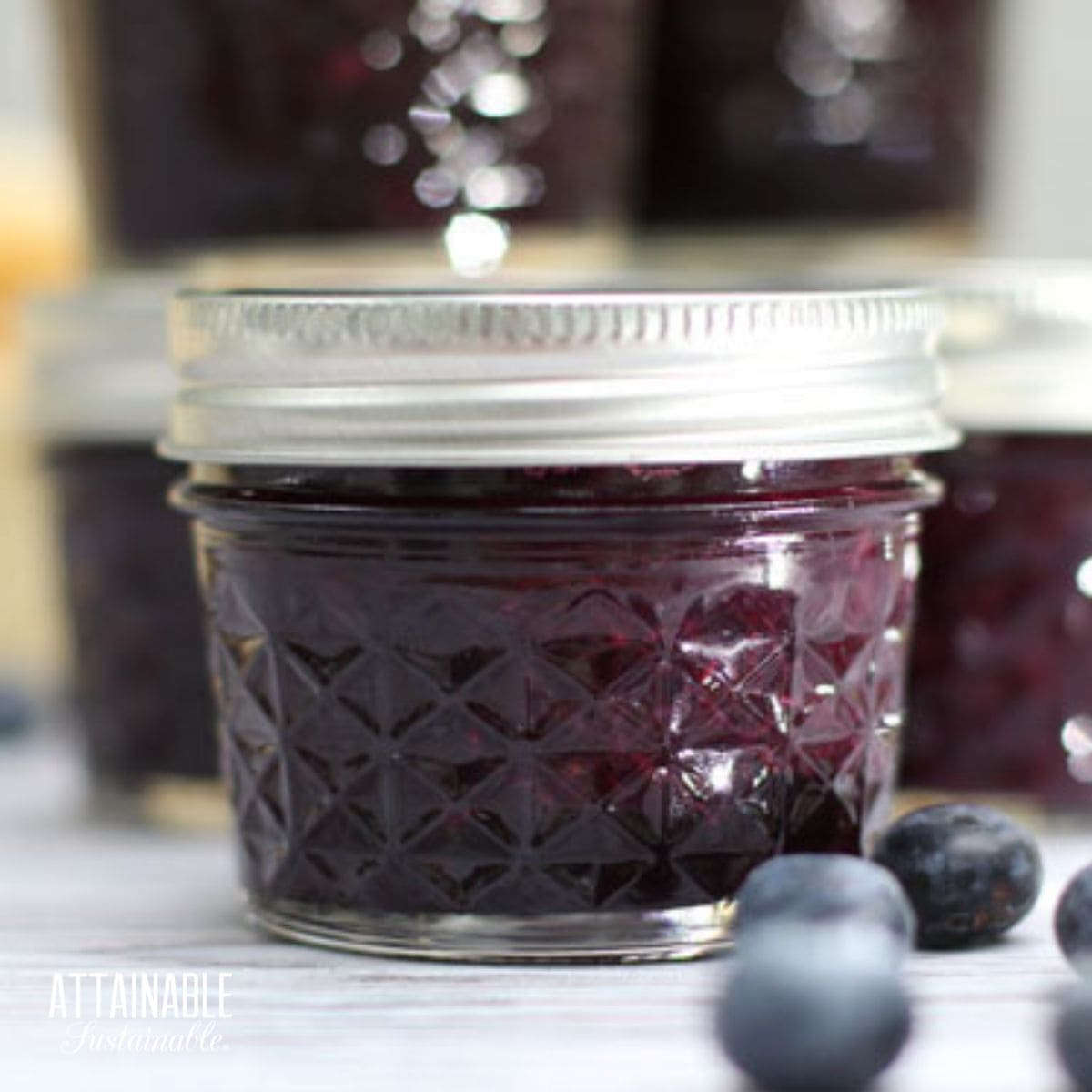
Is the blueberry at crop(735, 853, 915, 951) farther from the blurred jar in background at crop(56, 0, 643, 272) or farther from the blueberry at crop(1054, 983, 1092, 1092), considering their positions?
the blurred jar in background at crop(56, 0, 643, 272)

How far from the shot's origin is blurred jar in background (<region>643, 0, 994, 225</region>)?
1.32 m

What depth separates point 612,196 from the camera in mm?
1276

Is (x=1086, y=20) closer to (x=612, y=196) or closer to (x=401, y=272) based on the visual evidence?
(x=612, y=196)

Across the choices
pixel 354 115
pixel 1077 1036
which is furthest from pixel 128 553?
pixel 1077 1036

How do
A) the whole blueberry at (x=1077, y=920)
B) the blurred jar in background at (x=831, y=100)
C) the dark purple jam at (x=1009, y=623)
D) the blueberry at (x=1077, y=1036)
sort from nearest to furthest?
the blueberry at (x=1077, y=1036) → the whole blueberry at (x=1077, y=920) → the dark purple jam at (x=1009, y=623) → the blurred jar in background at (x=831, y=100)

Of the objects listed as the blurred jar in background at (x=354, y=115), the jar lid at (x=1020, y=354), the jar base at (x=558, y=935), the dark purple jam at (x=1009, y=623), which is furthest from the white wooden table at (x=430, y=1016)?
the blurred jar in background at (x=354, y=115)

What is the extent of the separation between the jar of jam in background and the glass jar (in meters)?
0.29

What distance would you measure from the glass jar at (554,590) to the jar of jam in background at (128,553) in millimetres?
289

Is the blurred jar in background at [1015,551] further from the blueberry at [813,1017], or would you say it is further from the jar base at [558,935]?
the blueberry at [813,1017]

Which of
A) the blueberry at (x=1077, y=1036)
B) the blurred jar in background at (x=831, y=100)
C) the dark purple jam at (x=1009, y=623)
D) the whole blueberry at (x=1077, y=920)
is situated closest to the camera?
the blueberry at (x=1077, y=1036)

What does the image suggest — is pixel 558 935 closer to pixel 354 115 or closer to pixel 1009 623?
pixel 1009 623

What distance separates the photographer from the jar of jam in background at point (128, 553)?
123cm

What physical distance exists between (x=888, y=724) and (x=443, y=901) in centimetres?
21

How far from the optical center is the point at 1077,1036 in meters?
0.71
